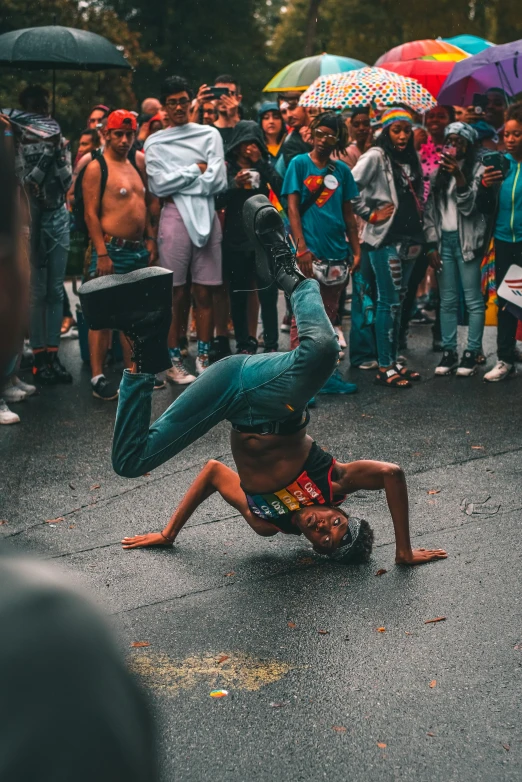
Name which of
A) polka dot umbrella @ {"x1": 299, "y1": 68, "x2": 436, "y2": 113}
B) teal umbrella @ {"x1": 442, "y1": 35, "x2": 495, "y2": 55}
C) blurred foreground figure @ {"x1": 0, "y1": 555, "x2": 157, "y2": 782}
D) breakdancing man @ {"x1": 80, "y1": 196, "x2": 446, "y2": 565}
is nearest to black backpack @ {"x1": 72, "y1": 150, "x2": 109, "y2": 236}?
polka dot umbrella @ {"x1": 299, "y1": 68, "x2": 436, "y2": 113}

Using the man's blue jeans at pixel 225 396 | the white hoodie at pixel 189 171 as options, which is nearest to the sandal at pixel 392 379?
the white hoodie at pixel 189 171

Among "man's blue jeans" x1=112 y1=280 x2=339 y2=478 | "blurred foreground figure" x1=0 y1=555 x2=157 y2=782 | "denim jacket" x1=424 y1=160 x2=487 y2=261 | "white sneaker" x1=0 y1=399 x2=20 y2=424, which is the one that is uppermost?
"blurred foreground figure" x1=0 y1=555 x2=157 y2=782

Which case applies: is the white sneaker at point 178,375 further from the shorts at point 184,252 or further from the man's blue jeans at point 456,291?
the man's blue jeans at point 456,291

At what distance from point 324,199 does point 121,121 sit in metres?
1.67

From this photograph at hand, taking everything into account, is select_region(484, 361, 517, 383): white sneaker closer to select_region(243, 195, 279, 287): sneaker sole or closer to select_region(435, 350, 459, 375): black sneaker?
select_region(435, 350, 459, 375): black sneaker

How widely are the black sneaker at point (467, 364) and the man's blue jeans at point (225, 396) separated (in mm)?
4287

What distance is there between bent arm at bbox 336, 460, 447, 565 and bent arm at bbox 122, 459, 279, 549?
17.2 inches

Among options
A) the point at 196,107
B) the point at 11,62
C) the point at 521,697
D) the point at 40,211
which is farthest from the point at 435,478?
the point at 11,62

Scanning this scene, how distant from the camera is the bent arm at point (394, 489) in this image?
486 centimetres

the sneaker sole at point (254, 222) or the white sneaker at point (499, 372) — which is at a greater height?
the sneaker sole at point (254, 222)

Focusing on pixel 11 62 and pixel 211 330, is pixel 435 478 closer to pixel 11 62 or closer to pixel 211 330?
pixel 211 330

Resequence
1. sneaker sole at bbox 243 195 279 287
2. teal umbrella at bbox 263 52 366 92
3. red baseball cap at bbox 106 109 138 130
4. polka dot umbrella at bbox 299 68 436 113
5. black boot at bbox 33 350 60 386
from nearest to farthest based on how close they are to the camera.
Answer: sneaker sole at bbox 243 195 279 287 → red baseball cap at bbox 106 109 138 130 → black boot at bbox 33 350 60 386 → polka dot umbrella at bbox 299 68 436 113 → teal umbrella at bbox 263 52 366 92

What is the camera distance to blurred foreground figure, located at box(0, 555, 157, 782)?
0.74 meters

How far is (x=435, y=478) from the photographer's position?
245 inches
